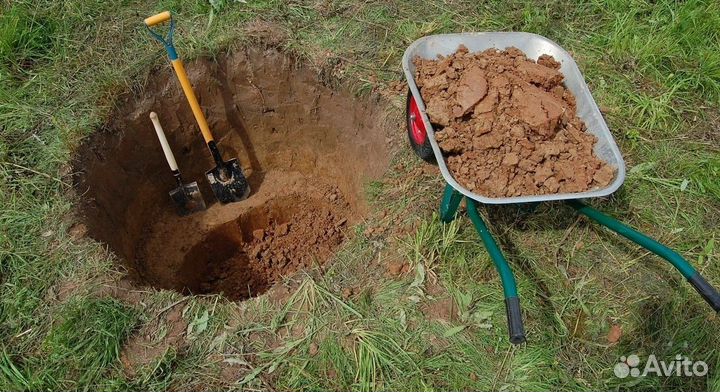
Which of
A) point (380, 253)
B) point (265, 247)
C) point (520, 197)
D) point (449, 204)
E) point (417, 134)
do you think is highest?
point (520, 197)

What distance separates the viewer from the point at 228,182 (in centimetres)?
352

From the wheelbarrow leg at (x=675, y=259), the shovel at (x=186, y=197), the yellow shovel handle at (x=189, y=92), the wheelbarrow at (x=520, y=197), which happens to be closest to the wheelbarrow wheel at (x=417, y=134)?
the wheelbarrow at (x=520, y=197)

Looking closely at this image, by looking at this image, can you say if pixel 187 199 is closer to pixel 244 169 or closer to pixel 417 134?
pixel 244 169

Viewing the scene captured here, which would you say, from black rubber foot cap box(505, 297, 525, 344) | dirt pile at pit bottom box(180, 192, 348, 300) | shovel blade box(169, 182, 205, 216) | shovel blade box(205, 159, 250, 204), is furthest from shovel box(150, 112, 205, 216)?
black rubber foot cap box(505, 297, 525, 344)

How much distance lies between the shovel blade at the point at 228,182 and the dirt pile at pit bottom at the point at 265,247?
A: 18cm

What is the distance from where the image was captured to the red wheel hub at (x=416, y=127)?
261 cm

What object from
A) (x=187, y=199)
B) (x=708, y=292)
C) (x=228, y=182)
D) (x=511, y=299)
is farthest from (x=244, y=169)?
(x=708, y=292)

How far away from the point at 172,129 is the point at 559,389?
2.80 m

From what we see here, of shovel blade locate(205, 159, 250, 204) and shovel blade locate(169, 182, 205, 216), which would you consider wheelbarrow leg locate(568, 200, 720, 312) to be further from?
shovel blade locate(169, 182, 205, 216)

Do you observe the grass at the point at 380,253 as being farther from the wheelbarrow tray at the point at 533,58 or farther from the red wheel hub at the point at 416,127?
the wheelbarrow tray at the point at 533,58

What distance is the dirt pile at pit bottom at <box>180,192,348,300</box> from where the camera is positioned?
3.30 m

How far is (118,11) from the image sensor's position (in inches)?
138

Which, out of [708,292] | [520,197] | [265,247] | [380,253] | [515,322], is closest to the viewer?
[515,322]

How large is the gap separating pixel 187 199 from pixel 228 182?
1.03ft
